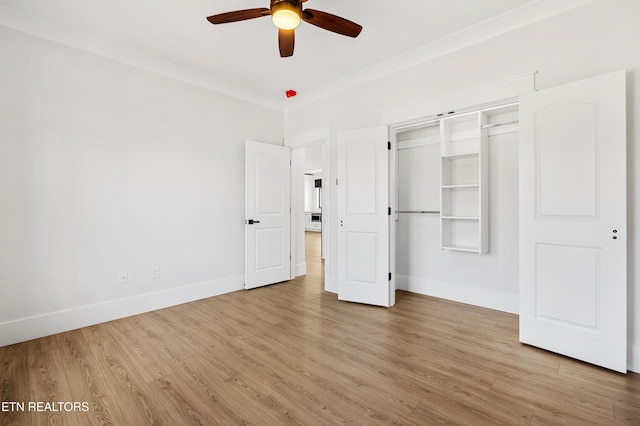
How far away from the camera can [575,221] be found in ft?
7.41

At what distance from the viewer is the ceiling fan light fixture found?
6.65 feet

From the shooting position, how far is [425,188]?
4.07 metres

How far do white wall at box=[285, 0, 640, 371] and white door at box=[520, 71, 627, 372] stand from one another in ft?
0.66

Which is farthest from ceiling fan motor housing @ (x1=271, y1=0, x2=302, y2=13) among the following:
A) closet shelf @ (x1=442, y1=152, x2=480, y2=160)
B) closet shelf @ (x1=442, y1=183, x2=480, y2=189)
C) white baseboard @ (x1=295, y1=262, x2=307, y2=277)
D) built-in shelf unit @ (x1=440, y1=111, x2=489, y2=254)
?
white baseboard @ (x1=295, y1=262, x2=307, y2=277)

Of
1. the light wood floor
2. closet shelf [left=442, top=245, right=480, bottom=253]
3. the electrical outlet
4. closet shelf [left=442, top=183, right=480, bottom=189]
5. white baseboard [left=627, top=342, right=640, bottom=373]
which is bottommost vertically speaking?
the light wood floor

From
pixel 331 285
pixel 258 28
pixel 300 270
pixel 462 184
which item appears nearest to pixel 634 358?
pixel 462 184

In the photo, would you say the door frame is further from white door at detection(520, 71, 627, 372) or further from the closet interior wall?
white door at detection(520, 71, 627, 372)

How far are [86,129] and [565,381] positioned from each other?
15.1ft

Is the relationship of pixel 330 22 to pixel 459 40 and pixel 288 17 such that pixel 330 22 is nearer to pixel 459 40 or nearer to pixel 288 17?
pixel 288 17

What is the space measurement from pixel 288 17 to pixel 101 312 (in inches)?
131

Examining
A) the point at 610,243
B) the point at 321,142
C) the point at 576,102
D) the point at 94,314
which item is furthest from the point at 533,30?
the point at 94,314

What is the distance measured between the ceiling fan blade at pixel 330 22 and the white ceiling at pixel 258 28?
40cm

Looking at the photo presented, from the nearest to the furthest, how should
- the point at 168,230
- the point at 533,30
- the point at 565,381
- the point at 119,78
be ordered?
the point at 565,381, the point at 533,30, the point at 119,78, the point at 168,230

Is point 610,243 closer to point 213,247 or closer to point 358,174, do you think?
point 358,174
